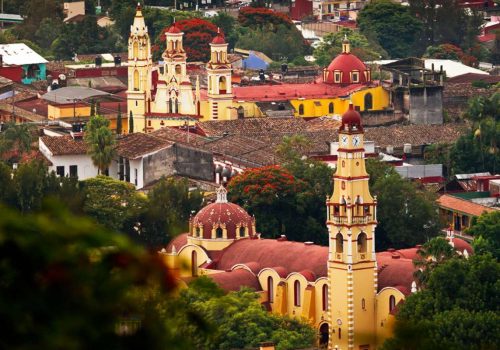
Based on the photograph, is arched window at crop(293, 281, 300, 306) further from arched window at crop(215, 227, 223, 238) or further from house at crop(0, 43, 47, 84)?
house at crop(0, 43, 47, 84)

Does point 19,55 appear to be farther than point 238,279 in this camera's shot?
Yes

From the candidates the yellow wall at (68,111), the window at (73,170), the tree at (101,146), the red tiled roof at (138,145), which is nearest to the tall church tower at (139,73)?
the yellow wall at (68,111)

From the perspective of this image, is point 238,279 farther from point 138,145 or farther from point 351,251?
point 138,145

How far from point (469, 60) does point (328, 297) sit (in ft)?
195

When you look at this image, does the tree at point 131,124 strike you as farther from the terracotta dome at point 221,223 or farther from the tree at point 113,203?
the terracotta dome at point 221,223

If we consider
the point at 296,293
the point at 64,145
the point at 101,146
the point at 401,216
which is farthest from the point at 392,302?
the point at 64,145

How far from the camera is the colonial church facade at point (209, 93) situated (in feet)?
246

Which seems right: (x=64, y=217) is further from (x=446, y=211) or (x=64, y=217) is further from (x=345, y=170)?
(x=446, y=211)

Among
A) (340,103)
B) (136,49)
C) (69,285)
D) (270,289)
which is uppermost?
(69,285)

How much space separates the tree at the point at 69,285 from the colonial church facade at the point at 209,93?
66.2m

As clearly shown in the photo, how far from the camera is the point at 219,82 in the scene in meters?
75.8

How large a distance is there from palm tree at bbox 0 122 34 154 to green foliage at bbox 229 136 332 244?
15440 mm

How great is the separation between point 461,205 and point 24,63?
4002 centimetres

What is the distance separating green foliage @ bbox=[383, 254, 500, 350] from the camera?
36438 millimetres
